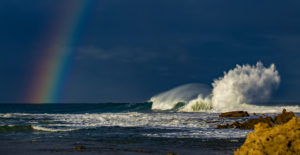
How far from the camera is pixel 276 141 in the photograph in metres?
9.02

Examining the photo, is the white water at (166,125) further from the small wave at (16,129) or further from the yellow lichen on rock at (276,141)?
the yellow lichen on rock at (276,141)

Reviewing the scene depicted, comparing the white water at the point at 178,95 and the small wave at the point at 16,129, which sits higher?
the white water at the point at 178,95

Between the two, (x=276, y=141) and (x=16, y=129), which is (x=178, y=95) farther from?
(x=276, y=141)

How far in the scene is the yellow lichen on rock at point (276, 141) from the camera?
29.1ft

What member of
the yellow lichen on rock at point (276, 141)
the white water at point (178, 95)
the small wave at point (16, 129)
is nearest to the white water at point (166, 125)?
the small wave at point (16, 129)

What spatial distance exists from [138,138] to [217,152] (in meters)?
5.11

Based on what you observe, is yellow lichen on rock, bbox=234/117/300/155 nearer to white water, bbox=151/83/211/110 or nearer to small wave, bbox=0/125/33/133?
small wave, bbox=0/125/33/133

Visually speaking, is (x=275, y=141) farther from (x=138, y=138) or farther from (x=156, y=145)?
(x=138, y=138)

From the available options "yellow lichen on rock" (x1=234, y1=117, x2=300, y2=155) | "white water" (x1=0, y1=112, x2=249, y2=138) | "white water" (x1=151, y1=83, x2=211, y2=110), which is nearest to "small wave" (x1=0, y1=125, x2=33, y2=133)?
"white water" (x1=0, y1=112, x2=249, y2=138)

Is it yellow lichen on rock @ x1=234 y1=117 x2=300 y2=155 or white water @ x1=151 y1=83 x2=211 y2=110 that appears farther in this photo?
white water @ x1=151 y1=83 x2=211 y2=110

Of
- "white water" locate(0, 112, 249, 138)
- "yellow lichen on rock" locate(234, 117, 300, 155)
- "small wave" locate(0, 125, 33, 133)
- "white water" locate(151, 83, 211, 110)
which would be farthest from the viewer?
"white water" locate(151, 83, 211, 110)

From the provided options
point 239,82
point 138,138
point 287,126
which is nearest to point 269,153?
point 287,126

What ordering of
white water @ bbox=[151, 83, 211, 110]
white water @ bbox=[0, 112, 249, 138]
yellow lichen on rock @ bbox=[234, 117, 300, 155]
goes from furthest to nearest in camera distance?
1. white water @ bbox=[151, 83, 211, 110]
2. white water @ bbox=[0, 112, 249, 138]
3. yellow lichen on rock @ bbox=[234, 117, 300, 155]

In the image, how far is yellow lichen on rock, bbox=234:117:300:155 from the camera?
8.86 m
